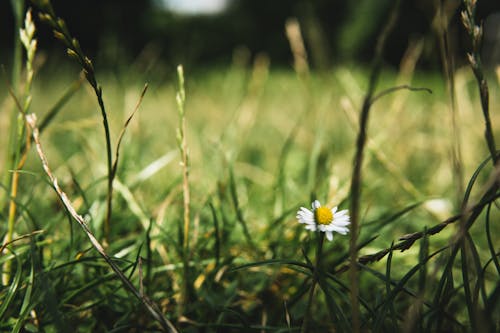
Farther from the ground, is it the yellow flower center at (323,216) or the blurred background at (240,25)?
the blurred background at (240,25)

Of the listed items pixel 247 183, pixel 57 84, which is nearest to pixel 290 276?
pixel 247 183

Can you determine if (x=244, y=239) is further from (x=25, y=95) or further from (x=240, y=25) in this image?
(x=240, y=25)

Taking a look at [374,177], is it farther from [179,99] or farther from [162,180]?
[179,99]

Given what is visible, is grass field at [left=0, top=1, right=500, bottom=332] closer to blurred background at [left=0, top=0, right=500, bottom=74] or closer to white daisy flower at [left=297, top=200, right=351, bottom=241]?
white daisy flower at [left=297, top=200, right=351, bottom=241]

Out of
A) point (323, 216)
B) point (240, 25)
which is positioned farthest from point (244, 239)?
point (240, 25)

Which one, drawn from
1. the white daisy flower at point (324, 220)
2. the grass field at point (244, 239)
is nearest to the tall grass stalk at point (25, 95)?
the grass field at point (244, 239)

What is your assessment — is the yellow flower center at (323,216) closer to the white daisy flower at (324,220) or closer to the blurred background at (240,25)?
the white daisy flower at (324,220)

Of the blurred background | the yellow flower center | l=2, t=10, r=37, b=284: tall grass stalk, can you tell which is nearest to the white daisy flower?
the yellow flower center
